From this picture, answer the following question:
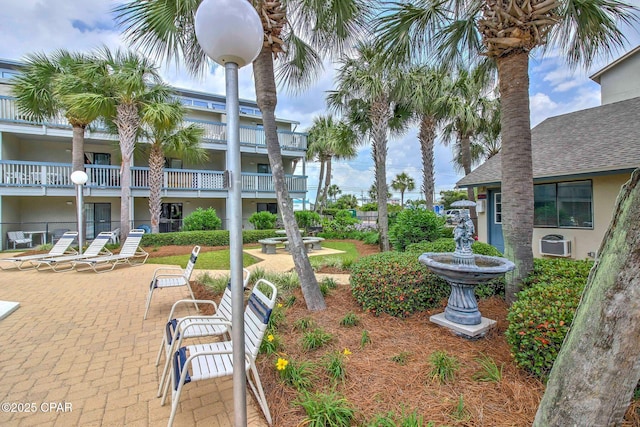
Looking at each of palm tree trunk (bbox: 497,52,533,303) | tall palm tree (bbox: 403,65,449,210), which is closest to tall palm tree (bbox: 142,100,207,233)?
tall palm tree (bbox: 403,65,449,210)

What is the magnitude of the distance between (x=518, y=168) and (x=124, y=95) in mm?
12902

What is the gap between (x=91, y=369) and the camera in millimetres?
3223

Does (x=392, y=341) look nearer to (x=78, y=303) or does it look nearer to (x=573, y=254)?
(x=78, y=303)

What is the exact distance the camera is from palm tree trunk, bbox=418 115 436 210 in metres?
13.2

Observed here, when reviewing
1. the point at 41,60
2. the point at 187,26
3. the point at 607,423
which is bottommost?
the point at 607,423

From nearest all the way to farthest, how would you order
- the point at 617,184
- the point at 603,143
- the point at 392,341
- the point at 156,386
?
1. the point at 156,386
2. the point at 392,341
3. the point at 617,184
4. the point at 603,143

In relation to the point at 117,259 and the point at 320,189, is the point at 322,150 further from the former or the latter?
the point at 117,259

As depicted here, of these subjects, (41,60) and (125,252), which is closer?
(125,252)

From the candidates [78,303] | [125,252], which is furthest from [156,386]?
[125,252]

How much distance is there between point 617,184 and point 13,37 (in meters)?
21.6

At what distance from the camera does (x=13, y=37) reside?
11367 mm

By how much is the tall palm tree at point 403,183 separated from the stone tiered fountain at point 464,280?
38.8m

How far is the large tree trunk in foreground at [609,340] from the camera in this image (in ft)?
4.38

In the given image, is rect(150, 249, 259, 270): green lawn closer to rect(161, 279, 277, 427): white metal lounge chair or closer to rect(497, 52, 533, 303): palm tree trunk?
rect(161, 279, 277, 427): white metal lounge chair
